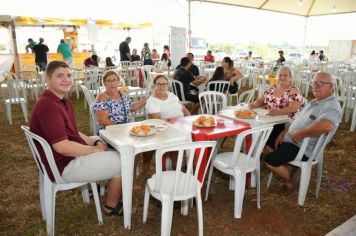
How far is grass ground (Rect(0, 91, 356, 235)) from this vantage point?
2233 millimetres

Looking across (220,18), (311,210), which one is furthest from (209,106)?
(220,18)

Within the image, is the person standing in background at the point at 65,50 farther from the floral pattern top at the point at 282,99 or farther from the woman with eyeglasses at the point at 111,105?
the floral pattern top at the point at 282,99

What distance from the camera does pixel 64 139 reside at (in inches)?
73.6

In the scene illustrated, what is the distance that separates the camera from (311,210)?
2.51m

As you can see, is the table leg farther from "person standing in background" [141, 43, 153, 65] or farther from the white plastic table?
"person standing in background" [141, 43, 153, 65]

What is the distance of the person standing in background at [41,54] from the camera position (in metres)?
8.64

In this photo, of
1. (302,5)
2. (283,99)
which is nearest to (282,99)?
(283,99)

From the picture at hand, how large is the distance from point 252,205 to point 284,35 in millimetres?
14315

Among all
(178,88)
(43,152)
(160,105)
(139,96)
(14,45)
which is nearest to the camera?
(43,152)

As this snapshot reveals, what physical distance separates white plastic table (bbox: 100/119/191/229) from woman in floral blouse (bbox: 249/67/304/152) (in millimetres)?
1314

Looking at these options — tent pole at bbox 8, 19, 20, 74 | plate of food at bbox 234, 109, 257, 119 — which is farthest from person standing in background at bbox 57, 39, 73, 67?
plate of food at bbox 234, 109, 257, 119

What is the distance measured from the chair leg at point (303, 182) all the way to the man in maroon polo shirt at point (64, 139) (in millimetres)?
1557

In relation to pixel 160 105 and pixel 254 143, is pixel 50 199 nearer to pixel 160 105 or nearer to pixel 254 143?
pixel 160 105

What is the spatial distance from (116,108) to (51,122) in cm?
105
